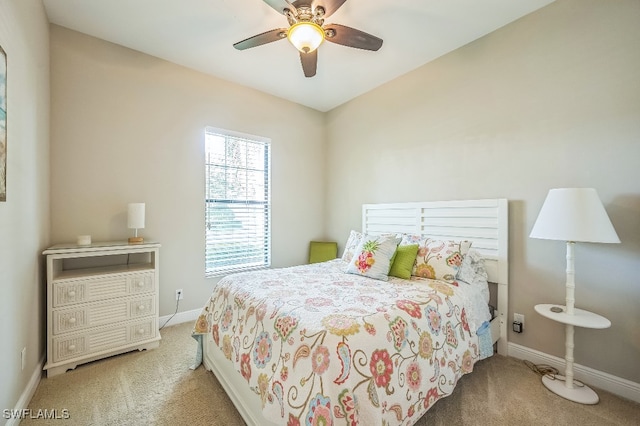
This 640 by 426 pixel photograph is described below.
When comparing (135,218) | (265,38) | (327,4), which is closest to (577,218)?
(327,4)

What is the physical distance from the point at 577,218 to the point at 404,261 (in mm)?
1166

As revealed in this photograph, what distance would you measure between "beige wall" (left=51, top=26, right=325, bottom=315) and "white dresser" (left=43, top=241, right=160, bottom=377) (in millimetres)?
410

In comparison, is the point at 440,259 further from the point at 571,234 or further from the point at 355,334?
the point at 355,334

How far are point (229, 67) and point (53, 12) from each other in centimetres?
143

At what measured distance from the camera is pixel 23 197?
1682mm

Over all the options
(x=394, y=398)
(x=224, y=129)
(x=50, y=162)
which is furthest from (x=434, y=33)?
(x=50, y=162)

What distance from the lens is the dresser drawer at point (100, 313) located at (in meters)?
2.02

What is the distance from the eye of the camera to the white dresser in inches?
78.7

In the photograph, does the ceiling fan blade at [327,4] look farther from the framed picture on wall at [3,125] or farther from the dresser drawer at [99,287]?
the dresser drawer at [99,287]

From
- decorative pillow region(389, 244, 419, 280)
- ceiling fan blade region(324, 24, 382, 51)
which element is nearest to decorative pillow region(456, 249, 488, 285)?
decorative pillow region(389, 244, 419, 280)

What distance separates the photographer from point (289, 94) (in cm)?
364

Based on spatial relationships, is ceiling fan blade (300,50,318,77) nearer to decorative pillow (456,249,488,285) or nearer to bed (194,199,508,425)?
bed (194,199,508,425)

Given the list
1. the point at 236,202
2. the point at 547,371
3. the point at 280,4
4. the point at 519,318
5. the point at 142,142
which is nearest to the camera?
the point at 280,4

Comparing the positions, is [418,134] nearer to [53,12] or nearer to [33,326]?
[53,12]
